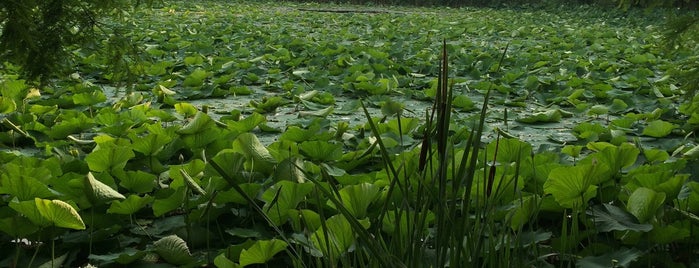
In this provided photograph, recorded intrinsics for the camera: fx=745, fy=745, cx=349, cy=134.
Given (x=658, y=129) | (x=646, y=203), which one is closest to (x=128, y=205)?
(x=646, y=203)

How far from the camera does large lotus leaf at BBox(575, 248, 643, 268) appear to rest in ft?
3.94

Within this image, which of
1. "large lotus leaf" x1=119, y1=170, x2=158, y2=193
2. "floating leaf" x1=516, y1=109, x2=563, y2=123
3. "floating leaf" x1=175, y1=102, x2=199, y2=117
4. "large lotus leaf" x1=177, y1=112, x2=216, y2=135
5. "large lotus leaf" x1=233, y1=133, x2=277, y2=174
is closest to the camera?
"large lotus leaf" x1=119, y1=170, x2=158, y2=193

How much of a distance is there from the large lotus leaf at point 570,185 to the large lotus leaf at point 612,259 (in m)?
0.11

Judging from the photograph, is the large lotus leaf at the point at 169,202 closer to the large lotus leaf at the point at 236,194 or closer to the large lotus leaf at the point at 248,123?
the large lotus leaf at the point at 236,194

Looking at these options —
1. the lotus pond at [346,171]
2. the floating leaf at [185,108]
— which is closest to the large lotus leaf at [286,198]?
the lotus pond at [346,171]

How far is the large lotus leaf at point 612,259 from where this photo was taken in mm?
1200

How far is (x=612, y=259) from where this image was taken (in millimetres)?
1223

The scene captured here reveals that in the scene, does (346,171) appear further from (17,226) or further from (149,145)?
(17,226)

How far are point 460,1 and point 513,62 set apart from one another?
11.0m

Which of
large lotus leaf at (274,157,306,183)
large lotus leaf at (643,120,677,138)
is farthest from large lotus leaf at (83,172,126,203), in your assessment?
large lotus leaf at (643,120,677,138)

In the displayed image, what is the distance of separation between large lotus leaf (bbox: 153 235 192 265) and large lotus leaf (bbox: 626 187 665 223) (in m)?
0.78

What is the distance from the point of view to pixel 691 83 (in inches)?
86.7

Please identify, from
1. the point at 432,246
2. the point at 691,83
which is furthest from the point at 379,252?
the point at 691,83

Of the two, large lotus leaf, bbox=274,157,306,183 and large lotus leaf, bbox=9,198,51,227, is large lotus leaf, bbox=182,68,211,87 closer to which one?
large lotus leaf, bbox=274,157,306,183
